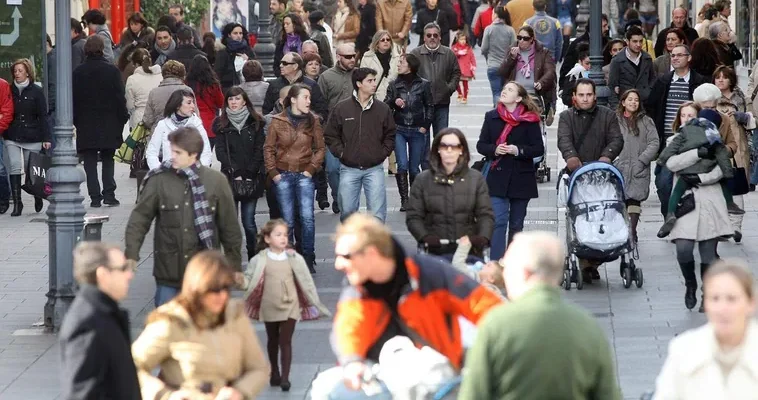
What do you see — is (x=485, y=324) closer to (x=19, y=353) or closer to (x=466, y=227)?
(x=466, y=227)

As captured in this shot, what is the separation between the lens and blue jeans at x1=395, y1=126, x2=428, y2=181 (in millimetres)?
18141

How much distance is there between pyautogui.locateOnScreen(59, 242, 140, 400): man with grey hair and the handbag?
7.84 metres

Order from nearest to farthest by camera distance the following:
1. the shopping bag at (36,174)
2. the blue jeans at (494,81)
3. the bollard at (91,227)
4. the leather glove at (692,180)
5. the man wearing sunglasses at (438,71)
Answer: the leather glove at (692,180)
the bollard at (91,227)
the shopping bag at (36,174)
the man wearing sunglasses at (438,71)
the blue jeans at (494,81)

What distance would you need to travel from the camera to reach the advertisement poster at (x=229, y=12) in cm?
3253

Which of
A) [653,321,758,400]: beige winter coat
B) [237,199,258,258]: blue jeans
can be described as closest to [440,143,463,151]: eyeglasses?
[237,199,258,258]: blue jeans

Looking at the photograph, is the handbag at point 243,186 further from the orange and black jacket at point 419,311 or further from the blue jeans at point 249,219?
the orange and black jacket at point 419,311

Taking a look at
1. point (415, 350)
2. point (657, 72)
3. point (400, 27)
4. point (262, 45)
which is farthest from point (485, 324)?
point (400, 27)

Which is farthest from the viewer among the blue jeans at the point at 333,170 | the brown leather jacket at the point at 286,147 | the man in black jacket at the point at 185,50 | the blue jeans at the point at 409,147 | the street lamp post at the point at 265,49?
the street lamp post at the point at 265,49

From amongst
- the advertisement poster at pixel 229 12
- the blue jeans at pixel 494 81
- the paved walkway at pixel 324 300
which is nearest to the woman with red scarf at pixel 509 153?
the paved walkway at pixel 324 300

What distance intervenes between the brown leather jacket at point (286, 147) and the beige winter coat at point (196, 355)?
7323 mm

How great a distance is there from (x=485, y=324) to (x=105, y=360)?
1670mm

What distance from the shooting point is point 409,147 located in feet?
60.0

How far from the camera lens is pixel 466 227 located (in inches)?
456

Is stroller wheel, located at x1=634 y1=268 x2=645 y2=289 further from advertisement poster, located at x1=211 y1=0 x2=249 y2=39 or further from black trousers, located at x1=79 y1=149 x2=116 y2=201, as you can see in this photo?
advertisement poster, located at x1=211 y1=0 x2=249 y2=39
